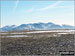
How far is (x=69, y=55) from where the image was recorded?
11.6 m

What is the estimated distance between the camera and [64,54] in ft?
39.2

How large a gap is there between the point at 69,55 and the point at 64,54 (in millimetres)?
556
